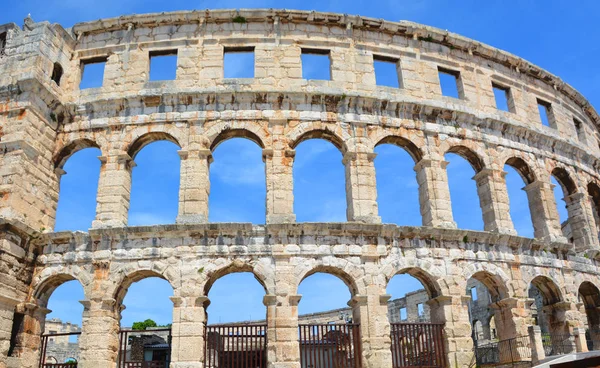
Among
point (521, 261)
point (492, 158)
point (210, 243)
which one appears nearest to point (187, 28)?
point (210, 243)

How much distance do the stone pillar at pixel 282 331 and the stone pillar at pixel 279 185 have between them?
194 cm

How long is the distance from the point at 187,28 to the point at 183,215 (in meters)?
5.94

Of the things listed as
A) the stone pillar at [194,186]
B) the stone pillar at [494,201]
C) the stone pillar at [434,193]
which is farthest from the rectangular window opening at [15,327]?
the stone pillar at [494,201]

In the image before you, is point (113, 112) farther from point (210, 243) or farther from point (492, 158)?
point (492, 158)

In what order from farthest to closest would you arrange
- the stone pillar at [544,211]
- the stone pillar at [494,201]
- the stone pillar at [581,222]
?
the stone pillar at [581,222] → the stone pillar at [544,211] → the stone pillar at [494,201]

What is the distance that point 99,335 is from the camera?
12.5 meters

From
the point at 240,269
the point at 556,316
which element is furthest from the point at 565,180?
the point at 240,269

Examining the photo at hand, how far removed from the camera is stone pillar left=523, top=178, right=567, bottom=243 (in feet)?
51.9

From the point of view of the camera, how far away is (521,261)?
47.9 feet

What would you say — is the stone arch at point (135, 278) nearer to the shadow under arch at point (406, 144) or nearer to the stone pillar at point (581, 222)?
the shadow under arch at point (406, 144)

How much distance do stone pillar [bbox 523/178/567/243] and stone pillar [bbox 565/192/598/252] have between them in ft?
4.72

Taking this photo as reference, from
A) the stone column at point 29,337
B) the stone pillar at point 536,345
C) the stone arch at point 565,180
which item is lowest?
the stone pillar at point 536,345

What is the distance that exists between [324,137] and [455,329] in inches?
238

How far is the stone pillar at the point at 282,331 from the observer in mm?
12172
